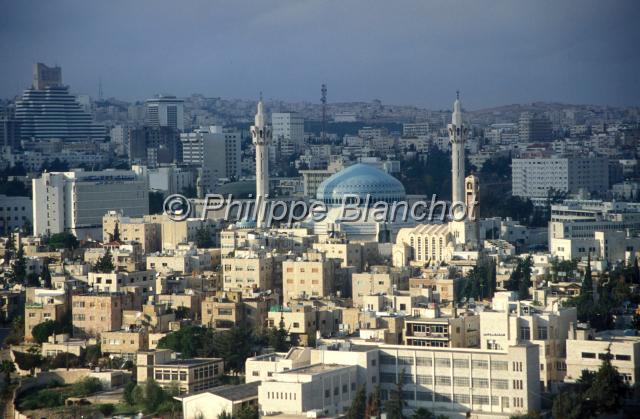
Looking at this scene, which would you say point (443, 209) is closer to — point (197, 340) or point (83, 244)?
point (83, 244)

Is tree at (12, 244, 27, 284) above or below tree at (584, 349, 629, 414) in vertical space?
above

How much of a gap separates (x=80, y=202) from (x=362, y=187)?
7.82m

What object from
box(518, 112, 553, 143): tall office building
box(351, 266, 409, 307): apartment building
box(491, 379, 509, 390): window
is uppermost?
box(518, 112, 553, 143): tall office building

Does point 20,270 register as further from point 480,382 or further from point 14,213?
point 480,382

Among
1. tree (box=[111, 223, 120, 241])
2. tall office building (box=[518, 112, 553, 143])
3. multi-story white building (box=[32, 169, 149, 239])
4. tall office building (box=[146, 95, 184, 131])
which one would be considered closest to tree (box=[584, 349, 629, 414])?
tree (box=[111, 223, 120, 241])

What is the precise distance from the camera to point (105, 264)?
33.4 m

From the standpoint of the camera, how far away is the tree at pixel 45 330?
2895 cm

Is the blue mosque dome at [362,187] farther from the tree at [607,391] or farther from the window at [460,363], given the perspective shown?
the tree at [607,391]

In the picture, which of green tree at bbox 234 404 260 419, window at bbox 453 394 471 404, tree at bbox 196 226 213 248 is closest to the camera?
green tree at bbox 234 404 260 419

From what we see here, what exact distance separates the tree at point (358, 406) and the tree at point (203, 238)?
59.8 feet

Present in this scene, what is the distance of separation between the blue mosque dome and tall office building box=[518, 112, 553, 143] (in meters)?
38.8

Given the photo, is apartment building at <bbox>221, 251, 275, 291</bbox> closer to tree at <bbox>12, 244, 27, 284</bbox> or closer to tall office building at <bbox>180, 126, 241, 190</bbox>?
tree at <bbox>12, 244, 27, 284</bbox>

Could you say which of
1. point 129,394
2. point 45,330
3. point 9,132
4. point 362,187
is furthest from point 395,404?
point 9,132

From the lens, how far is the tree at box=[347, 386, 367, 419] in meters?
21.7
